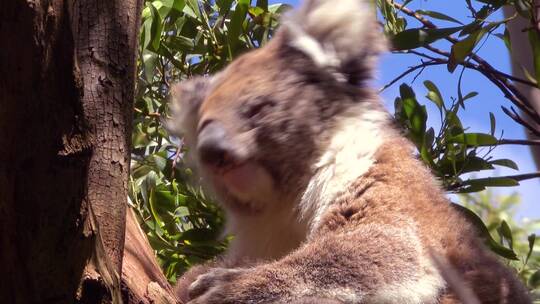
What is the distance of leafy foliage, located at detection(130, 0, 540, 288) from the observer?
2807mm

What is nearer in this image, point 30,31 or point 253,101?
point 30,31

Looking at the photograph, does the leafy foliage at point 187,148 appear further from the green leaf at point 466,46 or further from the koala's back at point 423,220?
the koala's back at point 423,220

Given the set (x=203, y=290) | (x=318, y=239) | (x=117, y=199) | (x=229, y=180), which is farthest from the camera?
(x=229, y=180)

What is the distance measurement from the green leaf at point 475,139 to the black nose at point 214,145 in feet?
3.12

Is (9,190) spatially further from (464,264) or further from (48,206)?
(464,264)

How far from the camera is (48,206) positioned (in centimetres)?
130

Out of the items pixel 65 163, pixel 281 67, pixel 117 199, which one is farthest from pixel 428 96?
pixel 65 163

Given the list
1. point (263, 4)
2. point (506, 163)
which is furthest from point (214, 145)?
point (506, 163)

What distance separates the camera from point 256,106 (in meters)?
2.39

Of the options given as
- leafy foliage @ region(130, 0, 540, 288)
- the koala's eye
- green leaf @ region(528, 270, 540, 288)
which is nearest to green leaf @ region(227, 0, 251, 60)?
leafy foliage @ region(130, 0, 540, 288)

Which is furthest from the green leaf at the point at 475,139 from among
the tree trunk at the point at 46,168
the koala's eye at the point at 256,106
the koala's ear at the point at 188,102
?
the tree trunk at the point at 46,168

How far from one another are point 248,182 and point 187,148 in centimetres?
52

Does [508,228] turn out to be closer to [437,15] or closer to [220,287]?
[437,15]

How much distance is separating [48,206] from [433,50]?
2310mm
